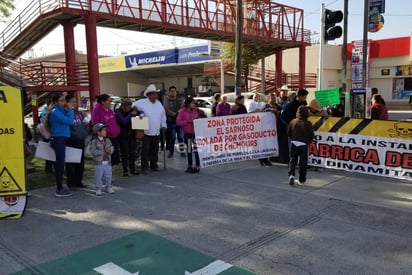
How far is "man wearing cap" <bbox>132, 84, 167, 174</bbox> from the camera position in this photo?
8156mm

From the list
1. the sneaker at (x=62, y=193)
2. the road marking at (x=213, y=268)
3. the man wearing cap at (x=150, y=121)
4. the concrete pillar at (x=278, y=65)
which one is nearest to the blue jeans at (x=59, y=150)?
the sneaker at (x=62, y=193)

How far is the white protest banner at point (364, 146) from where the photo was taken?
7055 millimetres

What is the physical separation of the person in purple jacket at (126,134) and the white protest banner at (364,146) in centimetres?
383

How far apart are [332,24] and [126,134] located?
600 centimetres

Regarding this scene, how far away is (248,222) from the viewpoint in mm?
5180

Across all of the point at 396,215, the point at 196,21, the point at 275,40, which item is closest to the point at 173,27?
the point at 196,21

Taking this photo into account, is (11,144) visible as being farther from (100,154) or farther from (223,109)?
(223,109)

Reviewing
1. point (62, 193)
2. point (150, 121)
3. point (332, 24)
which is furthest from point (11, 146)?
point (332, 24)

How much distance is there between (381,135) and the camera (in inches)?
289

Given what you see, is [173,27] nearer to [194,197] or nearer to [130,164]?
[130,164]

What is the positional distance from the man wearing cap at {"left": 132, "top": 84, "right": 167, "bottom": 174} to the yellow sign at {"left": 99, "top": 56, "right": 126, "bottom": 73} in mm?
41261

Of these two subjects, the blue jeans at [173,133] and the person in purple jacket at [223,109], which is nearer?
the person in purple jacket at [223,109]

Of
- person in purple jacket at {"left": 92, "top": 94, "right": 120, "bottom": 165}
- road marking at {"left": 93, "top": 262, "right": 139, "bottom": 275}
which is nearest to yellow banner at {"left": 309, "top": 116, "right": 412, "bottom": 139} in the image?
person in purple jacket at {"left": 92, "top": 94, "right": 120, "bottom": 165}

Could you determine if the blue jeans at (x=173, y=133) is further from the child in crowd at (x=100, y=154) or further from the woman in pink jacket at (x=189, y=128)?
the child in crowd at (x=100, y=154)
